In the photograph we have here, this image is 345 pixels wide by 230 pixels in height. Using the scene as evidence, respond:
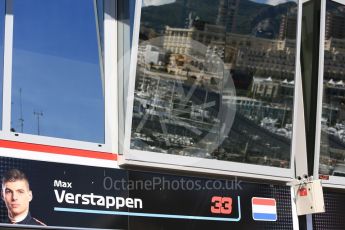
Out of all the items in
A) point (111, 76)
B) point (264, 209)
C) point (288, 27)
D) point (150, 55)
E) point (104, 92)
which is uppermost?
point (288, 27)

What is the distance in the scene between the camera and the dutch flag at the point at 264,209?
230 inches

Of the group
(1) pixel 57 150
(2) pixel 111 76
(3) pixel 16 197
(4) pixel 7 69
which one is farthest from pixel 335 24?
(3) pixel 16 197

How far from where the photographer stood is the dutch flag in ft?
19.2

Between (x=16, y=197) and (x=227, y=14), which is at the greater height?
(x=227, y=14)

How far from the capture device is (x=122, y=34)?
18.0 ft

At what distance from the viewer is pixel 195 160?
5535 mm

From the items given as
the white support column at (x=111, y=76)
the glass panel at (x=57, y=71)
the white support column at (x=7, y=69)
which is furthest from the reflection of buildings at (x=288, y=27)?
the white support column at (x=7, y=69)

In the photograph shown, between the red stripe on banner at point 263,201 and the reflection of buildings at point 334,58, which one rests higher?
the reflection of buildings at point 334,58

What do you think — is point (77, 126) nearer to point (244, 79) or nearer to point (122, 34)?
point (122, 34)

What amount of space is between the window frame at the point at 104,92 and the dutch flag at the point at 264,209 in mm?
1332

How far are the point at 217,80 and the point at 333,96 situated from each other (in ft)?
4.26

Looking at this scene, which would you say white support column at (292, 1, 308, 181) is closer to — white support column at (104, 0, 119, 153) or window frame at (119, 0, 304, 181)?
window frame at (119, 0, 304, 181)

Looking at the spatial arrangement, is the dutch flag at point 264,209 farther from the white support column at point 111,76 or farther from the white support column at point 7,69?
the white support column at point 7,69

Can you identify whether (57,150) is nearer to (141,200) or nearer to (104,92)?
(104,92)
